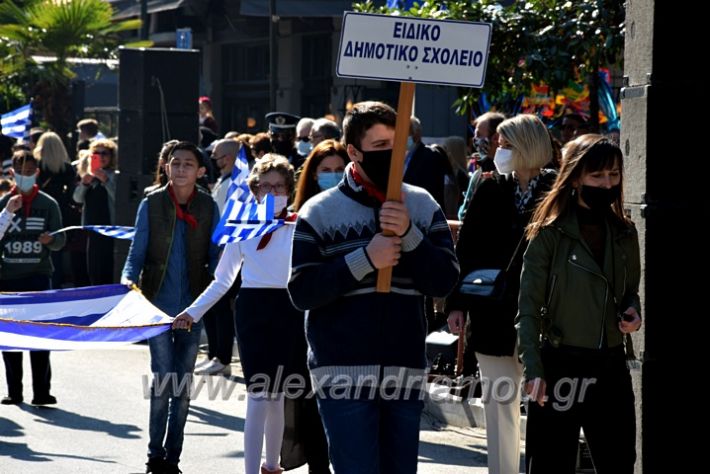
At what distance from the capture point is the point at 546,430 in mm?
5793

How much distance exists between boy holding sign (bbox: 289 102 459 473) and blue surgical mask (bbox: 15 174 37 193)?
5.66 metres

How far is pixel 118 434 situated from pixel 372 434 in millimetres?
4284

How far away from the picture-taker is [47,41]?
72.7 feet

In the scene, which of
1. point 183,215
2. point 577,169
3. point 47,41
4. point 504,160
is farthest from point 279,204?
point 47,41

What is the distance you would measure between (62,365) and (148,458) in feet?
14.5

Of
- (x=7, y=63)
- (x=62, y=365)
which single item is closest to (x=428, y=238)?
(x=62, y=365)

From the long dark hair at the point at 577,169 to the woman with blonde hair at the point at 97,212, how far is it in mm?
9212

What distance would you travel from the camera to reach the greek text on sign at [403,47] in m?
5.38

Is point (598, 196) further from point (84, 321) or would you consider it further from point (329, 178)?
point (84, 321)

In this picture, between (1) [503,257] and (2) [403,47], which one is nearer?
(2) [403,47]

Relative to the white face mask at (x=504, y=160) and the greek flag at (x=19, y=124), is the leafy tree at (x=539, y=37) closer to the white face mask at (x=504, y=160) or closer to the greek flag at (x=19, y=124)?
the white face mask at (x=504, y=160)

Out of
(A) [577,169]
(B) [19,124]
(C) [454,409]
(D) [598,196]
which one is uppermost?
(B) [19,124]

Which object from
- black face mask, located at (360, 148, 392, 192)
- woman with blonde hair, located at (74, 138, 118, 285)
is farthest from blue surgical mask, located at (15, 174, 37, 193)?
black face mask, located at (360, 148, 392, 192)

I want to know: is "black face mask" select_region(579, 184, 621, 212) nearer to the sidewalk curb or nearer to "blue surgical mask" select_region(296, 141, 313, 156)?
the sidewalk curb
